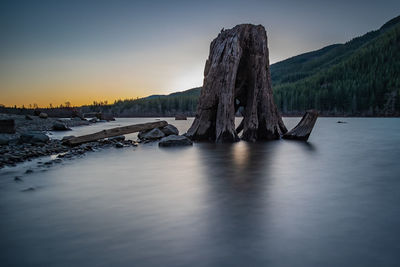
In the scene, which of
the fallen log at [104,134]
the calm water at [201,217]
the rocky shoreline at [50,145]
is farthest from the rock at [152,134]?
the calm water at [201,217]

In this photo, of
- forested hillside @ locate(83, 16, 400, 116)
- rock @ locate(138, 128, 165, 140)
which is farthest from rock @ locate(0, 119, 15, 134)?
forested hillside @ locate(83, 16, 400, 116)

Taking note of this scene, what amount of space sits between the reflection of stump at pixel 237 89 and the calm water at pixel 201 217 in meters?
5.99

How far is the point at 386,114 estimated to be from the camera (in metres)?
80.1

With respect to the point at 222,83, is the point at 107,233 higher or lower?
lower

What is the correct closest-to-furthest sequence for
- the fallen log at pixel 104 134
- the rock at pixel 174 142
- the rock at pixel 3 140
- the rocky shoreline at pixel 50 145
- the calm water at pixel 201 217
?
1. the calm water at pixel 201 217
2. the rocky shoreline at pixel 50 145
3. the rock at pixel 3 140
4. the fallen log at pixel 104 134
5. the rock at pixel 174 142

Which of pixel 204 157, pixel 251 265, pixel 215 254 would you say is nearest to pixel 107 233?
pixel 215 254

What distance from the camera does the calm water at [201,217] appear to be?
257 cm

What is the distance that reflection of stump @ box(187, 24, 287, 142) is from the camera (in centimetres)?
1265

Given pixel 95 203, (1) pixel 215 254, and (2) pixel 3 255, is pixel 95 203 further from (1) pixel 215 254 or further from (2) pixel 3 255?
(1) pixel 215 254

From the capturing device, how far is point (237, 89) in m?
14.4

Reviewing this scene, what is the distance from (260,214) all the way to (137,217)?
5.71ft

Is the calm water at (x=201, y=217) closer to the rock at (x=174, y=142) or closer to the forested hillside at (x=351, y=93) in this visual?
the rock at (x=174, y=142)

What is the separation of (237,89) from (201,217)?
11.5 m

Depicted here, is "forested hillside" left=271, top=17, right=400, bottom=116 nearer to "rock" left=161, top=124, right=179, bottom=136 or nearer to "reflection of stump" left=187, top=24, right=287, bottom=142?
"reflection of stump" left=187, top=24, right=287, bottom=142
